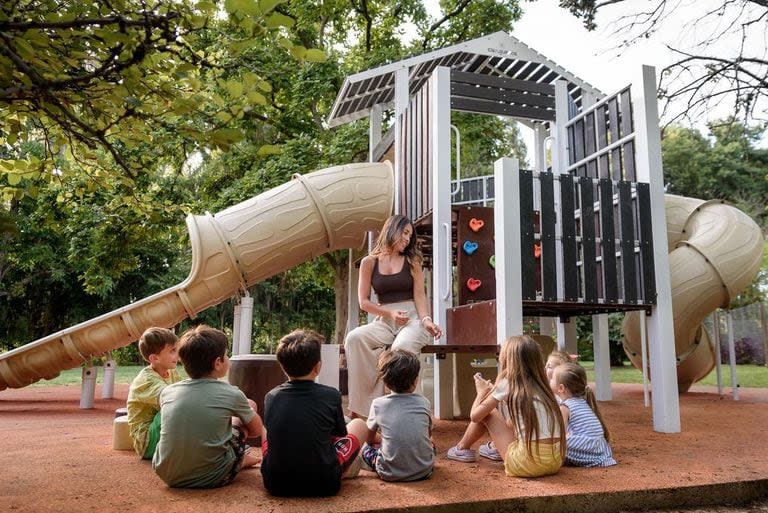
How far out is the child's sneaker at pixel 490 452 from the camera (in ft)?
13.7

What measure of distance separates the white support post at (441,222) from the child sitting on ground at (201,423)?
290 centimetres

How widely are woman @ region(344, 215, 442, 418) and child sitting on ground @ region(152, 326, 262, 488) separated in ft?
3.91

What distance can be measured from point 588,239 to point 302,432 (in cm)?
341

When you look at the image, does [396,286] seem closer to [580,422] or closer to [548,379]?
[548,379]

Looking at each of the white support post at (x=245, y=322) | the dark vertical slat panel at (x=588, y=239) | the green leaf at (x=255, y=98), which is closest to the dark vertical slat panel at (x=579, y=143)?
the dark vertical slat panel at (x=588, y=239)

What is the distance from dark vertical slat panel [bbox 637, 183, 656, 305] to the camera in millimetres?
5551

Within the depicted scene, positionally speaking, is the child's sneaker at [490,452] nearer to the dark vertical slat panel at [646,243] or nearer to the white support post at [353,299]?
the dark vertical slat panel at [646,243]

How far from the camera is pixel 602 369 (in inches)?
345

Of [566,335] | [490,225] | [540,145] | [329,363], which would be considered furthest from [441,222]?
[540,145]

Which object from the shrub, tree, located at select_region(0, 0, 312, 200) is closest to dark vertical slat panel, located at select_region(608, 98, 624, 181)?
tree, located at select_region(0, 0, 312, 200)

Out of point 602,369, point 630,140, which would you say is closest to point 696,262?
point 602,369

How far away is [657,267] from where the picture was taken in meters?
5.62

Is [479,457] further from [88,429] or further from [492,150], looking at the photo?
[492,150]

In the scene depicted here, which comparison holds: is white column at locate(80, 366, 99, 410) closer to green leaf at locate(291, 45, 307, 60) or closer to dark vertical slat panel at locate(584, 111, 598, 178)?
dark vertical slat panel at locate(584, 111, 598, 178)
